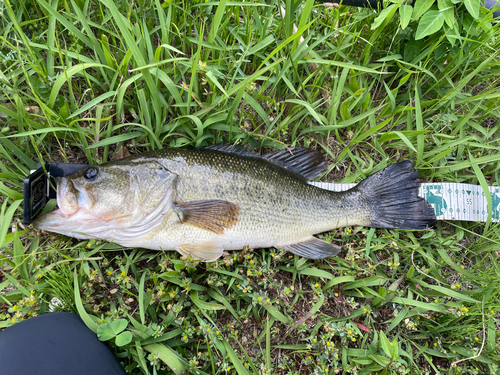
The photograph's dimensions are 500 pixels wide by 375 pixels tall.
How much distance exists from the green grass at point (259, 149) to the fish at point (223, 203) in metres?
0.17

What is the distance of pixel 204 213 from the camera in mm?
2293

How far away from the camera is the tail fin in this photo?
8.92ft

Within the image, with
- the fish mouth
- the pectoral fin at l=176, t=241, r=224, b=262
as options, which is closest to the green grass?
the pectoral fin at l=176, t=241, r=224, b=262

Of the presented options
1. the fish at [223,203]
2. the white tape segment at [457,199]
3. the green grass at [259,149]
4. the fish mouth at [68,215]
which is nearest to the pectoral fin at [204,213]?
the fish at [223,203]

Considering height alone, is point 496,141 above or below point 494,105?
below

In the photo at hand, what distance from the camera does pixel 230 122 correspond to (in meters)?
2.55

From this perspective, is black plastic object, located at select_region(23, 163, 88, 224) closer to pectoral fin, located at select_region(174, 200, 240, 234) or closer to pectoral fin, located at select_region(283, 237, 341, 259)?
pectoral fin, located at select_region(174, 200, 240, 234)

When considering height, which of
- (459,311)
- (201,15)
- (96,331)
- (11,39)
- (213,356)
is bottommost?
(213,356)

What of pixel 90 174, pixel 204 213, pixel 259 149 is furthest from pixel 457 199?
pixel 90 174

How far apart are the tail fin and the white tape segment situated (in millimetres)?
167

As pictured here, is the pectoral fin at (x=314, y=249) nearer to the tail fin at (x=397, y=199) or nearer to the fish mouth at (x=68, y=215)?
the tail fin at (x=397, y=199)

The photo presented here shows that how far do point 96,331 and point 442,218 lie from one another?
330 cm

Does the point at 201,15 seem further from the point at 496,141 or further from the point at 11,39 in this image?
the point at 496,141

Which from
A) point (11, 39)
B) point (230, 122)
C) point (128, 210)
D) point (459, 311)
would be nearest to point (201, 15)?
point (230, 122)
